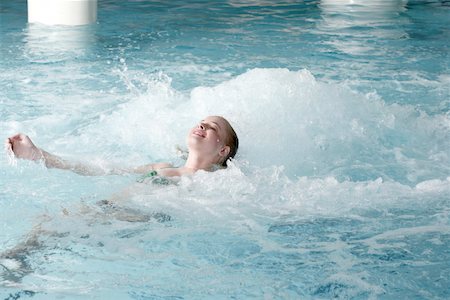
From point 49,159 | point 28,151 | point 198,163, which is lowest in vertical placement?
point 198,163

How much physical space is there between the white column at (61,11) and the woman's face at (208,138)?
21.6 ft

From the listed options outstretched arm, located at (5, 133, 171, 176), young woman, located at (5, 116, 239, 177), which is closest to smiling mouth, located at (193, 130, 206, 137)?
young woman, located at (5, 116, 239, 177)

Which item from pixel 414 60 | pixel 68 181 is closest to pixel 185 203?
pixel 68 181

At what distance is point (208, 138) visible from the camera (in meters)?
4.86

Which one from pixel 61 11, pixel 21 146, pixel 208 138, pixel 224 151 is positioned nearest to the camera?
pixel 21 146

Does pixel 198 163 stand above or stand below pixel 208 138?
below

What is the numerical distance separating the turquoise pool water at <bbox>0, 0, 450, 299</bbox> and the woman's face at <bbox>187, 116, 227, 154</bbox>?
0.49 feet

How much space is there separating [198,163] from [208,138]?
0.17m

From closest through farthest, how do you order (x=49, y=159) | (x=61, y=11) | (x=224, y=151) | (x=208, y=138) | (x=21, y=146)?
(x=21, y=146) → (x=49, y=159) → (x=208, y=138) → (x=224, y=151) → (x=61, y=11)

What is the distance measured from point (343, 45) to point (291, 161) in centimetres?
450

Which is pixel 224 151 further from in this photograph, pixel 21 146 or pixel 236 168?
pixel 21 146

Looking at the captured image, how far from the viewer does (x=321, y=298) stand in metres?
3.66

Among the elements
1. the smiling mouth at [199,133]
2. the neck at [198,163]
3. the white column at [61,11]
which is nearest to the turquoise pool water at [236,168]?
the neck at [198,163]

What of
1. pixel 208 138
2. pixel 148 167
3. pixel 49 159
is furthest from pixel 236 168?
pixel 49 159
